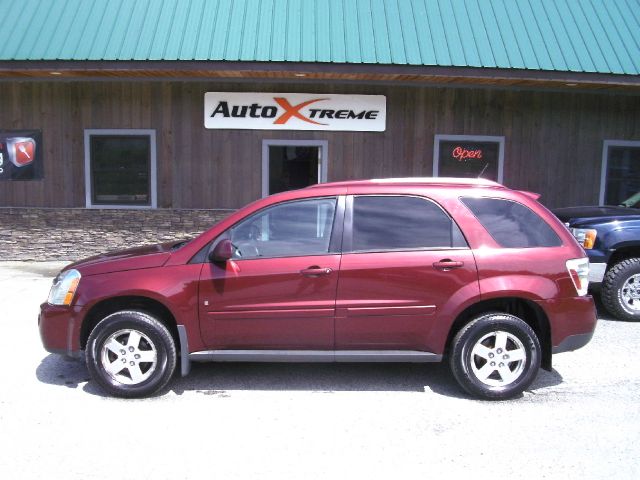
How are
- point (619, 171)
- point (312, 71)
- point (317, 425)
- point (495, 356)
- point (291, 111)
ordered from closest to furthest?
point (317, 425) → point (495, 356) → point (312, 71) → point (291, 111) → point (619, 171)

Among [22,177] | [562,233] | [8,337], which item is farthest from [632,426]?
[22,177]

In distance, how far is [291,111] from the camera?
10.6 metres

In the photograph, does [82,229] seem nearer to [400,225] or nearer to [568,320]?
[400,225]

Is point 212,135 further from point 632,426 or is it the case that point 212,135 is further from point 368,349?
point 632,426

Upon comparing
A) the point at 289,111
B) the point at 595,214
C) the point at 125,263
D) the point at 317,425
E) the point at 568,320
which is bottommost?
the point at 317,425

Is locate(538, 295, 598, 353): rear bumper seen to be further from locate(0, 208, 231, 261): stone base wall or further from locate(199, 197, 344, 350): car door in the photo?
locate(0, 208, 231, 261): stone base wall

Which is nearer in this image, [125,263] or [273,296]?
[273,296]

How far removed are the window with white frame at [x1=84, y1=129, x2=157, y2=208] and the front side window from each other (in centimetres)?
655

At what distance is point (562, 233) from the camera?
478 cm

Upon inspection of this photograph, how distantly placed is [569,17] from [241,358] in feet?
30.7

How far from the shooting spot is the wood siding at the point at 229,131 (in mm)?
10625

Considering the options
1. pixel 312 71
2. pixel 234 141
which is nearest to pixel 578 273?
pixel 312 71

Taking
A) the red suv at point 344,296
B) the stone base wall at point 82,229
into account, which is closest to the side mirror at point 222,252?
the red suv at point 344,296

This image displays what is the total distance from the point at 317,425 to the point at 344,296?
3.26ft
